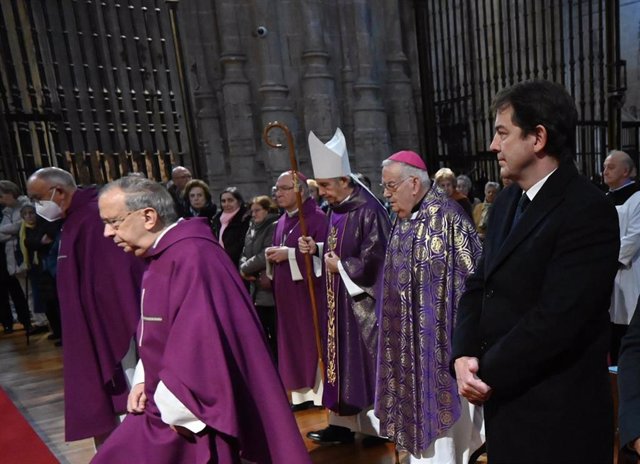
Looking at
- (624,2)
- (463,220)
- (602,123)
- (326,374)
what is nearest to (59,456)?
(326,374)

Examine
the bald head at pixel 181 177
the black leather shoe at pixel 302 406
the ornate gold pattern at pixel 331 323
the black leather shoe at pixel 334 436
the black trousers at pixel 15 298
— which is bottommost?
the black leather shoe at pixel 302 406

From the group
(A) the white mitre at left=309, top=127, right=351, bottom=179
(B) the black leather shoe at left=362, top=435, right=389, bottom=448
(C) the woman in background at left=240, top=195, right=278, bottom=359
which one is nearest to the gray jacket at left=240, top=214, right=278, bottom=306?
(C) the woman in background at left=240, top=195, right=278, bottom=359

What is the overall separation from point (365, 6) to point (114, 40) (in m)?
6.05

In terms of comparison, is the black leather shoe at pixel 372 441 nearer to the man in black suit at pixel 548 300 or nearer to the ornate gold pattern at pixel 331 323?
the ornate gold pattern at pixel 331 323

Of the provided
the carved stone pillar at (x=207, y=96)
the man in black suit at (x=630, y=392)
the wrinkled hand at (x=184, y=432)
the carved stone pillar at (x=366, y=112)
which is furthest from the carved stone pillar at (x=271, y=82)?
the man in black suit at (x=630, y=392)

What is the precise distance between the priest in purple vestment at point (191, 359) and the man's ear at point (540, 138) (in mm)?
1202

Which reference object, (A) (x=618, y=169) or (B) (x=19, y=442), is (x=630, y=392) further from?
(B) (x=19, y=442)

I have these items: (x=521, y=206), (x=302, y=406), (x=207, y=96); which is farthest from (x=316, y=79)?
(x=521, y=206)

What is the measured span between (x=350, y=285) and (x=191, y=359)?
1484mm

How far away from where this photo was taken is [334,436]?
3594 millimetres

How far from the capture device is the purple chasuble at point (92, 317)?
3.26 m

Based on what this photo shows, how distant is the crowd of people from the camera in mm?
1557

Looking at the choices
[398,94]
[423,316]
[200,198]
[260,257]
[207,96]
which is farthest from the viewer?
[398,94]

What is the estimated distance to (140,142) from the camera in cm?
1254
